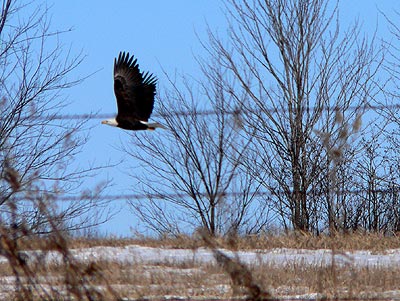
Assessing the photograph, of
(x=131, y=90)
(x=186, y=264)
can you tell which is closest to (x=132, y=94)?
(x=131, y=90)

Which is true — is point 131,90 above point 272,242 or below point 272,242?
above

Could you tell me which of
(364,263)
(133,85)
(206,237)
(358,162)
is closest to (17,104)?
(133,85)

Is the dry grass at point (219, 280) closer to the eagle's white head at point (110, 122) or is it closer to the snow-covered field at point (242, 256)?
the snow-covered field at point (242, 256)

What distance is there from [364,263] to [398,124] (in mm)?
10704

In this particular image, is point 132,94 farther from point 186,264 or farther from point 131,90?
point 186,264

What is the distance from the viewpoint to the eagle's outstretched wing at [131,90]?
480 inches

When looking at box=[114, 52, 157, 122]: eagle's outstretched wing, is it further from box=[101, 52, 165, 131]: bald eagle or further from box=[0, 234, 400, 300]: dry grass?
box=[0, 234, 400, 300]: dry grass

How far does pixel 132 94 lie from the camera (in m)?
12.4

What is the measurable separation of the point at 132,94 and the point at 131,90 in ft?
0.21

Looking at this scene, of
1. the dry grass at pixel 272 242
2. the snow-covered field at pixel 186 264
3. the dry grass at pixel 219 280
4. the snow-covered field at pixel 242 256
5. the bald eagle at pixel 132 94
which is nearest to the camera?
the dry grass at pixel 219 280

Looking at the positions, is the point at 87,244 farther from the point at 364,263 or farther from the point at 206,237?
the point at 206,237

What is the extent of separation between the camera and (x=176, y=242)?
8.78 meters

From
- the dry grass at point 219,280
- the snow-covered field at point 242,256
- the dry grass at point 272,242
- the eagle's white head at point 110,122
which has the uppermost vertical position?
the eagle's white head at point 110,122

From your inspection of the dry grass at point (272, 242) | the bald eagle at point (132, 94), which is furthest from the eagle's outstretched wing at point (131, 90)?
the dry grass at point (272, 242)
